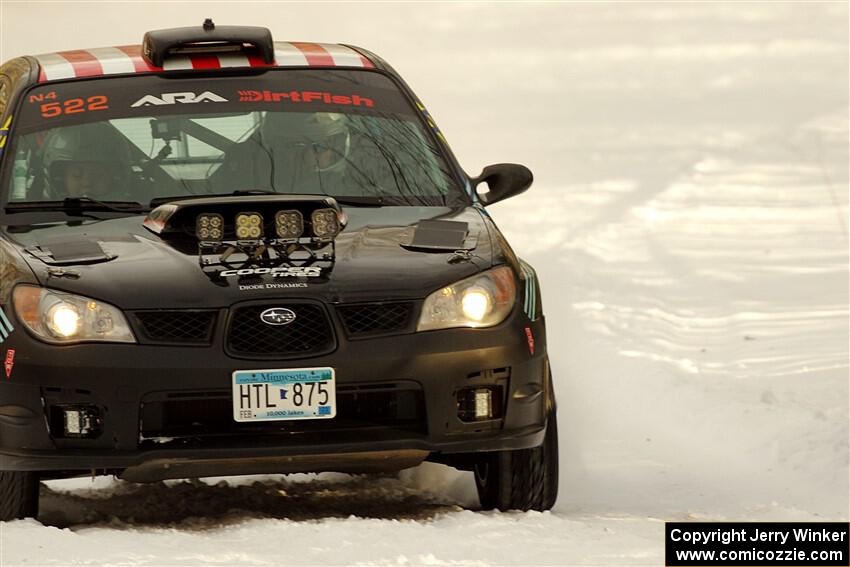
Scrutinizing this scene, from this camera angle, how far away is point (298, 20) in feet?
76.7

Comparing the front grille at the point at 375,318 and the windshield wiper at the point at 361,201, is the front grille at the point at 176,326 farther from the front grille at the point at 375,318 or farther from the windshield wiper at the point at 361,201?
the windshield wiper at the point at 361,201

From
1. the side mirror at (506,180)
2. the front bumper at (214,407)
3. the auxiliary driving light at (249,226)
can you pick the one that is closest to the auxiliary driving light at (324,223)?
the auxiliary driving light at (249,226)

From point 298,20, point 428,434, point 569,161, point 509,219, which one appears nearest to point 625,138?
point 569,161

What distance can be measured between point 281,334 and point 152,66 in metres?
2.02

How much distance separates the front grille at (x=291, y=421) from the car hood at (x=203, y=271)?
28 centimetres

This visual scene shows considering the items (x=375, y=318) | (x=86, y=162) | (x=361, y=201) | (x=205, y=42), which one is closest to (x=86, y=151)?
(x=86, y=162)

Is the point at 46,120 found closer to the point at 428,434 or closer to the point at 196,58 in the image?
the point at 196,58

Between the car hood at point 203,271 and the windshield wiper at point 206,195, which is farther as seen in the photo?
the windshield wiper at point 206,195

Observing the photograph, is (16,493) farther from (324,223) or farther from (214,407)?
(324,223)

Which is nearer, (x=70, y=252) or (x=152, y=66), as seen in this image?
(x=70, y=252)

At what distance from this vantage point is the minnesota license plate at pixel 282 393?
580 centimetres

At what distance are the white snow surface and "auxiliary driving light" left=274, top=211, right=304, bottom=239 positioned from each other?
3.03 ft

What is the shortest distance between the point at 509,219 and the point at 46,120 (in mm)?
7659

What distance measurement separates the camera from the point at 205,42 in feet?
24.8
